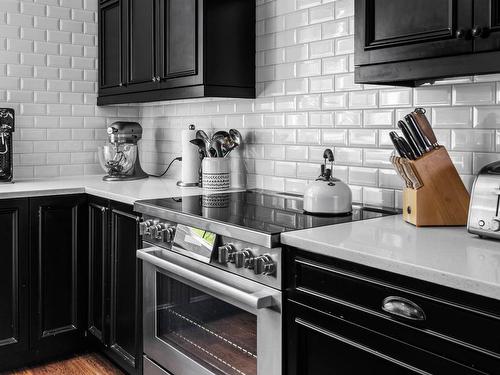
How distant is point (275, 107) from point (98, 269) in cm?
126

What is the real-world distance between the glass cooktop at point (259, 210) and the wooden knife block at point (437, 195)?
0.26 m

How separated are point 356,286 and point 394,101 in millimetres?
958

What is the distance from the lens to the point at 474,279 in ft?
3.62

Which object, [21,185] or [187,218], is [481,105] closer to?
[187,218]

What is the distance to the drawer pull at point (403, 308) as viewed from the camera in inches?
48.6

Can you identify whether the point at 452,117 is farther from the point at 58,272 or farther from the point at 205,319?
the point at 58,272

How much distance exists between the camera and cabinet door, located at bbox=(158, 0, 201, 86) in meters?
2.61

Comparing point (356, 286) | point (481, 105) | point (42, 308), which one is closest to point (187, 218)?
point (356, 286)

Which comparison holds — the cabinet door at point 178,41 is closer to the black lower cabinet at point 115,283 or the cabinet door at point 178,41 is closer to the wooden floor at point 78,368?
the black lower cabinet at point 115,283

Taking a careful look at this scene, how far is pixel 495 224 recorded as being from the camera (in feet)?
4.66

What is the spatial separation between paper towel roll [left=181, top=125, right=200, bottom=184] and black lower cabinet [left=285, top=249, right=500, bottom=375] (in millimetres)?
1463

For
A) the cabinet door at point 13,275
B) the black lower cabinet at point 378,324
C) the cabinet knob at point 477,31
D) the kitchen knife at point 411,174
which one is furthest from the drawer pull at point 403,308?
the cabinet door at point 13,275

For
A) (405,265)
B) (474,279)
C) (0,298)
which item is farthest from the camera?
(0,298)

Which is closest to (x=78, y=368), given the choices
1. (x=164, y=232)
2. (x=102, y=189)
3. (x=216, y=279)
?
(x=102, y=189)
